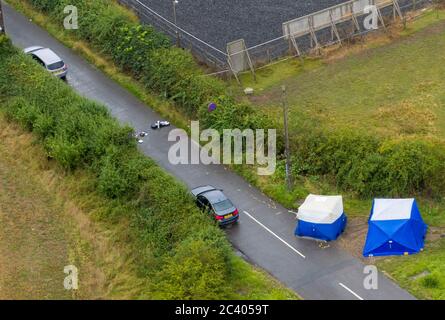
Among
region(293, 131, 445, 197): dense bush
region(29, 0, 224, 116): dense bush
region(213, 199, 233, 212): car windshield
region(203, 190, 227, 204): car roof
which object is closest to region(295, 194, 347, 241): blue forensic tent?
region(293, 131, 445, 197): dense bush

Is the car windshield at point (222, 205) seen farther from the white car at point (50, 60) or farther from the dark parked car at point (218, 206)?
the white car at point (50, 60)

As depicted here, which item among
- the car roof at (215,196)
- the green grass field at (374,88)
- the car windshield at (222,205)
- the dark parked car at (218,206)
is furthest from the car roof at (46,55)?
the car windshield at (222,205)

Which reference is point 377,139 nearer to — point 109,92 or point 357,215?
point 357,215

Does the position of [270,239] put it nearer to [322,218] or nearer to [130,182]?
[322,218]

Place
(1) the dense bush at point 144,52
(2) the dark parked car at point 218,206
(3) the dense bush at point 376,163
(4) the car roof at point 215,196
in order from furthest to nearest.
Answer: (1) the dense bush at point 144,52, (3) the dense bush at point 376,163, (4) the car roof at point 215,196, (2) the dark parked car at point 218,206

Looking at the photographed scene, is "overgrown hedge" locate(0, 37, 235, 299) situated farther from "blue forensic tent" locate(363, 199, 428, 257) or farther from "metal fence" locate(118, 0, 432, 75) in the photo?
"metal fence" locate(118, 0, 432, 75)

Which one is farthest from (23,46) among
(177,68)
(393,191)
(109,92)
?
(393,191)

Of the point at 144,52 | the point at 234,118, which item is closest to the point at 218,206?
the point at 234,118
